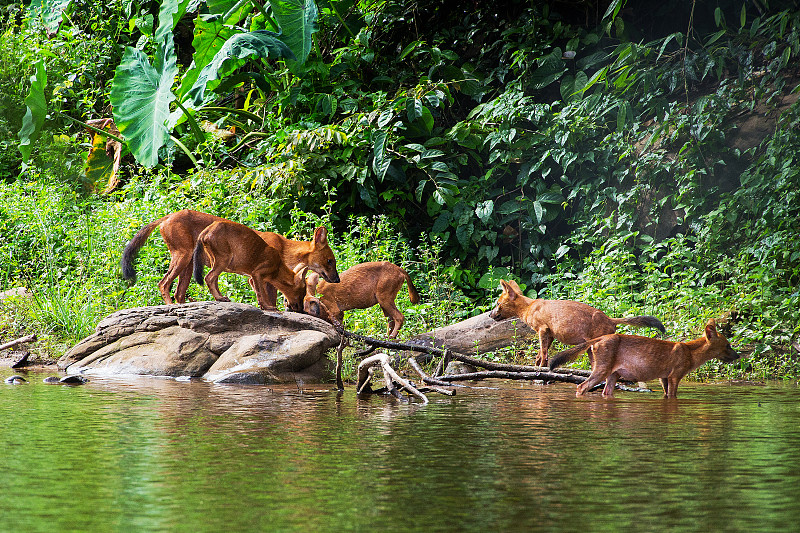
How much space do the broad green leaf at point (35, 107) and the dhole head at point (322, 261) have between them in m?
5.66

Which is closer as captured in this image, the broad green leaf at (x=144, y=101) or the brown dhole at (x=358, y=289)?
the brown dhole at (x=358, y=289)

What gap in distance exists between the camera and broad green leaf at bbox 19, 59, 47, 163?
41.0 feet

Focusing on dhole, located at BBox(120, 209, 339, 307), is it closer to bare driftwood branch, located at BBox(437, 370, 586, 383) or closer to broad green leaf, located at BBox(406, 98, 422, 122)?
Result: bare driftwood branch, located at BBox(437, 370, 586, 383)

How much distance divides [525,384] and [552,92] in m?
7.38

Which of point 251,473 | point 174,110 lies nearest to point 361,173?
point 174,110

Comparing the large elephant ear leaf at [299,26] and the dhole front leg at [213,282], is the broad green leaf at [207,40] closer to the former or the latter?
the large elephant ear leaf at [299,26]

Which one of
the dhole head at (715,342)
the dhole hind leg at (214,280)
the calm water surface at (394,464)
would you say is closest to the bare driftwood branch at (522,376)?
the calm water surface at (394,464)

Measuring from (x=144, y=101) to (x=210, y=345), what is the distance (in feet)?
16.1

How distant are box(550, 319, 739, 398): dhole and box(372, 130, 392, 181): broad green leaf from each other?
6794 mm

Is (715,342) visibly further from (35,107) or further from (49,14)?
(49,14)

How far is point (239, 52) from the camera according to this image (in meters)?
11.2

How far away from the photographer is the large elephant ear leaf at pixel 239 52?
11094 millimetres

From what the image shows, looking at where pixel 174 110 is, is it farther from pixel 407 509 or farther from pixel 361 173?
pixel 407 509

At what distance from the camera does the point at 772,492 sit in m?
3.24
